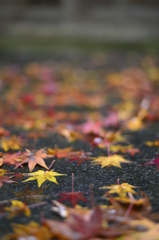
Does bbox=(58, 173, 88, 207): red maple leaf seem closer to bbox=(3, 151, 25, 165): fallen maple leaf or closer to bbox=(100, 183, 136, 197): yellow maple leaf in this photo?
bbox=(100, 183, 136, 197): yellow maple leaf

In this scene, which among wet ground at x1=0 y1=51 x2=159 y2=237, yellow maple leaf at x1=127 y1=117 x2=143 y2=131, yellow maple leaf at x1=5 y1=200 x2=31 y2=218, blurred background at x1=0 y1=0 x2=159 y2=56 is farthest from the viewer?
blurred background at x1=0 y1=0 x2=159 y2=56

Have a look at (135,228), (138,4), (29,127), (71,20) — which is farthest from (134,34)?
(135,228)

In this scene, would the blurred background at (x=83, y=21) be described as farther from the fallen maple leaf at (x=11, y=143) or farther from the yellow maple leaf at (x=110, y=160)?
the yellow maple leaf at (x=110, y=160)

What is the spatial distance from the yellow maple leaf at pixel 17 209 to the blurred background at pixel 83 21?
5580 mm

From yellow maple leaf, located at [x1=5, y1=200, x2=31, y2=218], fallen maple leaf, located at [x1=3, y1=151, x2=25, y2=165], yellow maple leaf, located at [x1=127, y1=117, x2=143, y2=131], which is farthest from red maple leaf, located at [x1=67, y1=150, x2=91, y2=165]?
yellow maple leaf, located at [x1=127, y1=117, x2=143, y2=131]

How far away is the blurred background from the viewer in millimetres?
6754

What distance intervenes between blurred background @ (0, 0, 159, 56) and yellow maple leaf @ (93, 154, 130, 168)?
16.6 ft

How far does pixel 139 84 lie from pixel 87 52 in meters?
2.17

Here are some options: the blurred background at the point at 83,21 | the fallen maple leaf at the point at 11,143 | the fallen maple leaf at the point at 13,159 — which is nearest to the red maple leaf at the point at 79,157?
the fallen maple leaf at the point at 13,159

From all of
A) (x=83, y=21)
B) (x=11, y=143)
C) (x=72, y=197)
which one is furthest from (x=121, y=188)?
(x=83, y=21)

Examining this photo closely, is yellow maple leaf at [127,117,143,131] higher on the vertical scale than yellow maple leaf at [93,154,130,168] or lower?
higher

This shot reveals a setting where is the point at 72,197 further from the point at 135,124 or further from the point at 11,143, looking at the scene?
the point at 135,124

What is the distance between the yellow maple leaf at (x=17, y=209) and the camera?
1.36m

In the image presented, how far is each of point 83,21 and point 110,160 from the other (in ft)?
17.9
